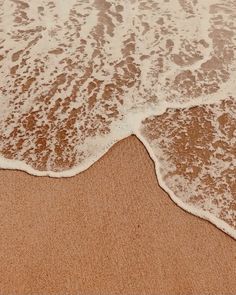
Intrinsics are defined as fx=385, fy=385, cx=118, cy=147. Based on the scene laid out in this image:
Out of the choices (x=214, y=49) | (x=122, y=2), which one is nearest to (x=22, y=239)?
(x=214, y=49)

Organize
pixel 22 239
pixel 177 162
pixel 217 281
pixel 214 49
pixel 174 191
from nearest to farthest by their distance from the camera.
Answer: pixel 217 281 → pixel 22 239 → pixel 174 191 → pixel 177 162 → pixel 214 49

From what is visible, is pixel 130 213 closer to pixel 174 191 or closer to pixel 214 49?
pixel 174 191

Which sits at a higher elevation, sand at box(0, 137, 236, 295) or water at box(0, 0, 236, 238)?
water at box(0, 0, 236, 238)

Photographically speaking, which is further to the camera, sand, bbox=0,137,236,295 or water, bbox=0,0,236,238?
water, bbox=0,0,236,238

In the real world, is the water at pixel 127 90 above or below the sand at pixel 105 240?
above
